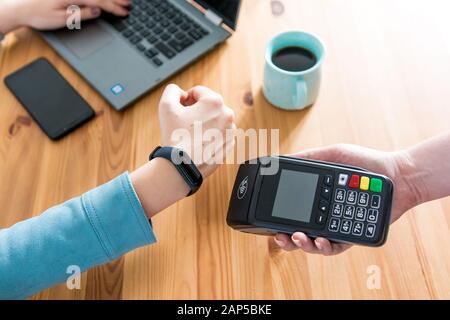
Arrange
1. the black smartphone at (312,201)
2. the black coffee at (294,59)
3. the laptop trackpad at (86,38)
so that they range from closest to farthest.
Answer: the black smartphone at (312,201) < the black coffee at (294,59) < the laptop trackpad at (86,38)

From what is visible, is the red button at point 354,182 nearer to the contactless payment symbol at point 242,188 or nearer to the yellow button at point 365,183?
the yellow button at point 365,183

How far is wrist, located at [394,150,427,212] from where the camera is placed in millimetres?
626

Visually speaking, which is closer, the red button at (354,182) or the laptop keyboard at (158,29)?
the red button at (354,182)

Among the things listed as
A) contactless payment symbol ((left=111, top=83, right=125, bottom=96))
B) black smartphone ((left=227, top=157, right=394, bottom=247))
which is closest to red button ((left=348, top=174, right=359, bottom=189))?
black smartphone ((left=227, top=157, right=394, bottom=247))

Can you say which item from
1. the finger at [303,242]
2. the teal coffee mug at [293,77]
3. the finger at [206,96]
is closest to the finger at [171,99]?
the finger at [206,96]

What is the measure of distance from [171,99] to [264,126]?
145 mm

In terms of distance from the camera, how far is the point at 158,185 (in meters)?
0.60

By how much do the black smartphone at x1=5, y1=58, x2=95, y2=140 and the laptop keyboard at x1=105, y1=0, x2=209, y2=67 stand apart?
127 millimetres

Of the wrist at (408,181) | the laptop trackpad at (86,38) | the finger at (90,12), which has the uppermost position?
the finger at (90,12)

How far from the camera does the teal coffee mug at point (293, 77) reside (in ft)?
2.07

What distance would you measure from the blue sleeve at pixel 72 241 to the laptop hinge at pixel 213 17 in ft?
1.09
